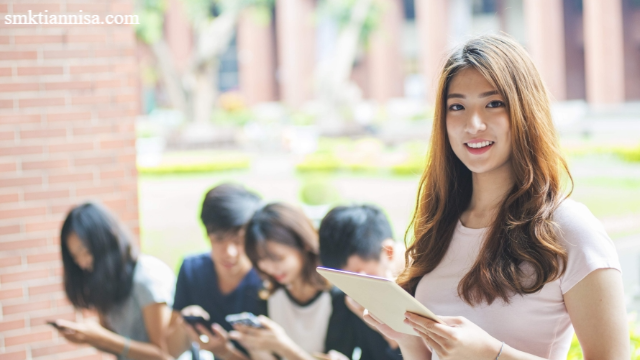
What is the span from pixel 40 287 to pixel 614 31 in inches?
611

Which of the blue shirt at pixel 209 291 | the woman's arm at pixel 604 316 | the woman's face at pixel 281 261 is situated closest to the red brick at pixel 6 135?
the blue shirt at pixel 209 291

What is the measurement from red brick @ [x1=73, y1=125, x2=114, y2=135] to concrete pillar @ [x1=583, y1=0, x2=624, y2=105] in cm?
1501

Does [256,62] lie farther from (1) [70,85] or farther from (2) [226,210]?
(2) [226,210]

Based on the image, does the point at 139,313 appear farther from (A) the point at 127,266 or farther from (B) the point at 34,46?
(B) the point at 34,46

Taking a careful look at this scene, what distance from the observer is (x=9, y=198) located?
138 inches

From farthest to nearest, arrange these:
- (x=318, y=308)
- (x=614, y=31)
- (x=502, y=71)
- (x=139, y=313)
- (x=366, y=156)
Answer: (x=614, y=31), (x=366, y=156), (x=139, y=313), (x=318, y=308), (x=502, y=71)

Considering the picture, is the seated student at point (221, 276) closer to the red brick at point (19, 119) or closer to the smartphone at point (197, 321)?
the smartphone at point (197, 321)

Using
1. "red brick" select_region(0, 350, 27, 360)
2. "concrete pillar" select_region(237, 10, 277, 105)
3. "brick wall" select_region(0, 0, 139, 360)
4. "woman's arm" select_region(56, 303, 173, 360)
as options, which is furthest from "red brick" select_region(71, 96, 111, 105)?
"concrete pillar" select_region(237, 10, 277, 105)

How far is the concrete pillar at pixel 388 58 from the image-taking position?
23391mm

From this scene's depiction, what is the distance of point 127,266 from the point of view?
3.11 meters

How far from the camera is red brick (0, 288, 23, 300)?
3514 millimetres

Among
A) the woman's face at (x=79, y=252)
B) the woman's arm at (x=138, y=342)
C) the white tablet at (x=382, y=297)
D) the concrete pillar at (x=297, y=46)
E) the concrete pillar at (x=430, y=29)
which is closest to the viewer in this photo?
the white tablet at (x=382, y=297)

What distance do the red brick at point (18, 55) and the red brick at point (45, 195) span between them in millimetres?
704

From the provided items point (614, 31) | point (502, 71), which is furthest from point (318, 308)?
point (614, 31)
